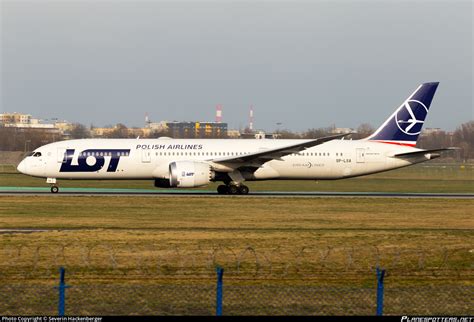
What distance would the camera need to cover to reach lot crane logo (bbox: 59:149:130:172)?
52.1 m

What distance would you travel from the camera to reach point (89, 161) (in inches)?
2050

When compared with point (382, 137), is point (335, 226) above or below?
below

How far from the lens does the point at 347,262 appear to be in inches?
976

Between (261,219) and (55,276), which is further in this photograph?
(261,219)

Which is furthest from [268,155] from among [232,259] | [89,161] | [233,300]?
[233,300]

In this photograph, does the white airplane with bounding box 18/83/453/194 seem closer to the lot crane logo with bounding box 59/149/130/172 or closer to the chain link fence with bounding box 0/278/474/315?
the lot crane logo with bounding box 59/149/130/172

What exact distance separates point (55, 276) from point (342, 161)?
3657 cm

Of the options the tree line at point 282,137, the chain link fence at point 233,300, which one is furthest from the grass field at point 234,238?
the tree line at point 282,137

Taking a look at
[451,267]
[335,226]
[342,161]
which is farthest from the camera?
[342,161]

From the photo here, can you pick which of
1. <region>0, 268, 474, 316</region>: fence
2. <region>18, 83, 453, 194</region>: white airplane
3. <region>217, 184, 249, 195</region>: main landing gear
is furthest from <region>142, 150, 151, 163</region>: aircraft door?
<region>0, 268, 474, 316</region>: fence

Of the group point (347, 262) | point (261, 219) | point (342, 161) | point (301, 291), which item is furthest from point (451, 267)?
point (342, 161)

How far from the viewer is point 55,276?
70.5 ft

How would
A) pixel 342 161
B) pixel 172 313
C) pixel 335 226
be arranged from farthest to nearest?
pixel 342 161 < pixel 335 226 < pixel 172 313

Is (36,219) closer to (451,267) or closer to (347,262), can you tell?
(347,262)
